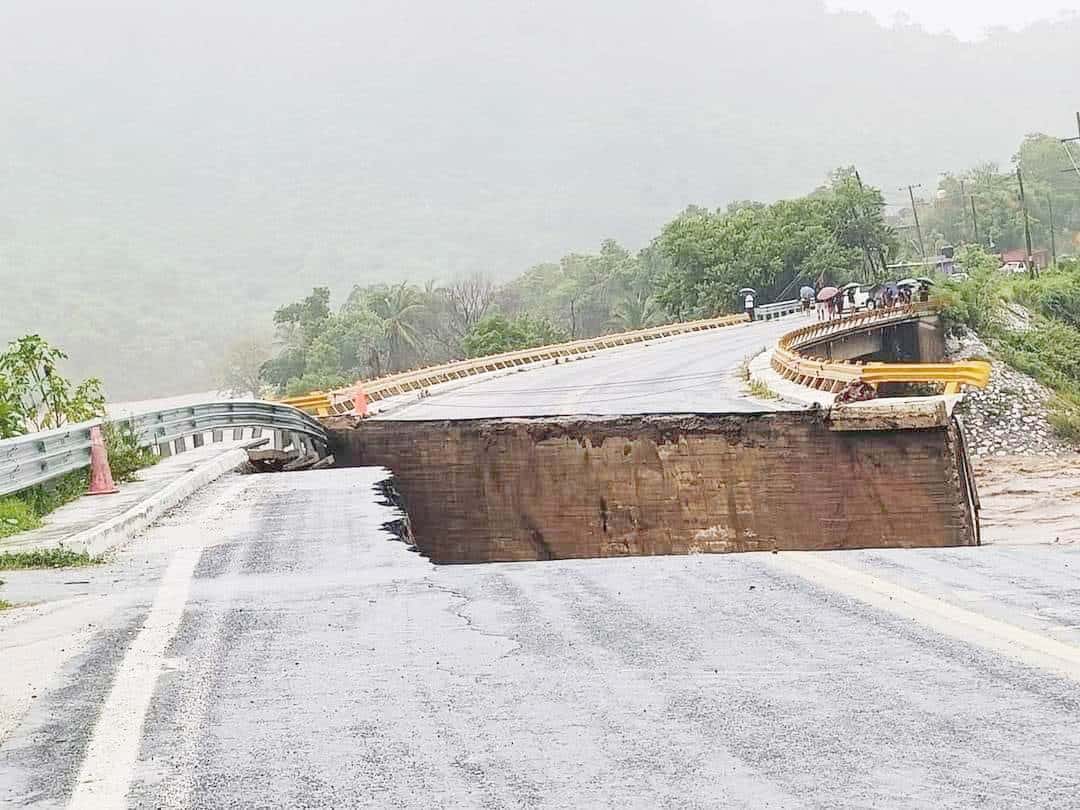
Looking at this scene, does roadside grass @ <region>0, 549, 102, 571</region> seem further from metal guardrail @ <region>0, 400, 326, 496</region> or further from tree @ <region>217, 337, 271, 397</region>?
tree @ <region>217, 337, 271, 397</region>

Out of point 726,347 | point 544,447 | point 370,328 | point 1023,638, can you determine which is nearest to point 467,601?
point 1023,638

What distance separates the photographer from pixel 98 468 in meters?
14.4

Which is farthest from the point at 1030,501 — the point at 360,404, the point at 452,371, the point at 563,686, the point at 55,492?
the point at 563,686

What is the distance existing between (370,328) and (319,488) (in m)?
85.9

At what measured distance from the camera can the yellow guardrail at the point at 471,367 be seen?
3116 cm

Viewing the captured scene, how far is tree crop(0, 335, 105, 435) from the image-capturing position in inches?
695

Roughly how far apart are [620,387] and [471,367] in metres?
13.6

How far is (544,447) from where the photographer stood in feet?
68.7

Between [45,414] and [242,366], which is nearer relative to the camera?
[45,414]

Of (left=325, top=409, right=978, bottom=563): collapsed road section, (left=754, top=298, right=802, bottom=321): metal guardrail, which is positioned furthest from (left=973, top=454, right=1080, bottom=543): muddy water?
(left=754, top=298, right=802, bottom=321): metal guardrail

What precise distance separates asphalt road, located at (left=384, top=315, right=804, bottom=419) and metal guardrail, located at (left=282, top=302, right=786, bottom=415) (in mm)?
1124

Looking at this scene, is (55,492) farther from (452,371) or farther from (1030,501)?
(452,371)

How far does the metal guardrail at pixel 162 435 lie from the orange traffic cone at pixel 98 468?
66mm

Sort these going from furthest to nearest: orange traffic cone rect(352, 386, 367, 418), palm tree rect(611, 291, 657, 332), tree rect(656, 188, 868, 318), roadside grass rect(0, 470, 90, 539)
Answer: palm tree rect(611, 291, 657, 332), tree rect(656, 188, 868, 318), orange traffic cone rect(352, 386, 367, 418), roadside grass rect(0, 470, 90, 539)
